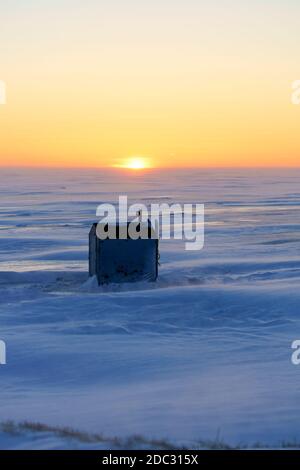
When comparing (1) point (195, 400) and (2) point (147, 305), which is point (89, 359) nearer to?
(1) point (195, 400)

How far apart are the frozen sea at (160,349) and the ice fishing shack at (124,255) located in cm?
35

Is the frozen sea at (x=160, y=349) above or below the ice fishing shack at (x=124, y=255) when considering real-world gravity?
below

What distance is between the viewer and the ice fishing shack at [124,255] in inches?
592

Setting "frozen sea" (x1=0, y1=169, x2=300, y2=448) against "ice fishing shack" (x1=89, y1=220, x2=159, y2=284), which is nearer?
"frozen sea" (x1=0, y1=169, x2=300, y2=448)

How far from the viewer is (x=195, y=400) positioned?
6.84 metres

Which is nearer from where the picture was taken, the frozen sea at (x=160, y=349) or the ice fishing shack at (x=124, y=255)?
the frozen sea at (x=160, y=349)

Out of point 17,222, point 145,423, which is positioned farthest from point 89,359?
point 17,222

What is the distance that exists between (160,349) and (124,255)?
5.77 metres

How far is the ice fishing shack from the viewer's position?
1504 cm

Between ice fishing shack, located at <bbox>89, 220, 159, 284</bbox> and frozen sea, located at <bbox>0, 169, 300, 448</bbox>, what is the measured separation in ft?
1.14

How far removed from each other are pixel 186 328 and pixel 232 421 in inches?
203

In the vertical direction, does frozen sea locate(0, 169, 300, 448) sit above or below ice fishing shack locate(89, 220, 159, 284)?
below

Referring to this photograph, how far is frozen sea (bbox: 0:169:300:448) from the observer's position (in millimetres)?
6188
